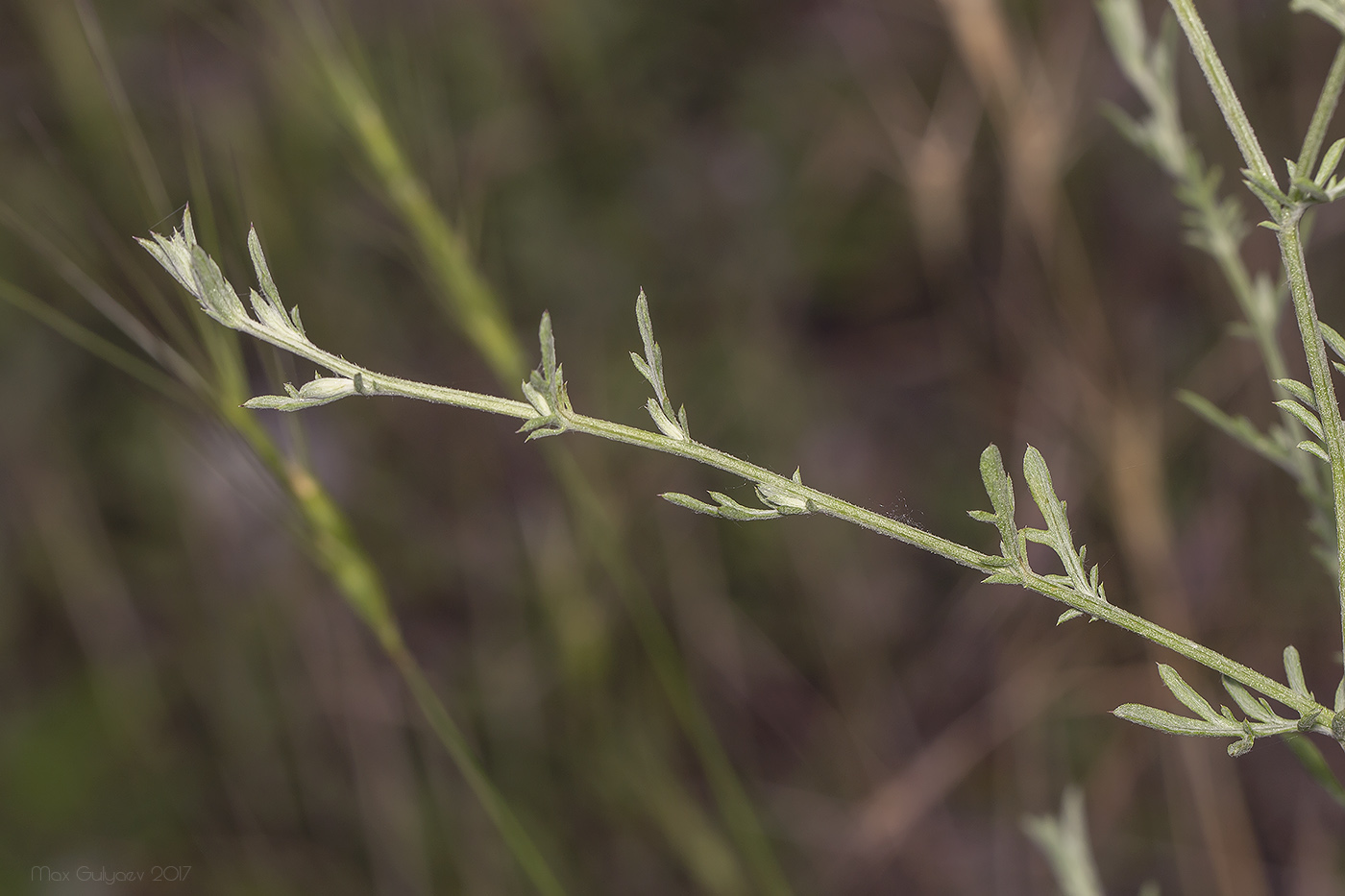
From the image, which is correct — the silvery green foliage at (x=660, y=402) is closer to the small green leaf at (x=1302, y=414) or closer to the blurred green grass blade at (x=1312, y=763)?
the small green leaf at (x=1302, y=414)

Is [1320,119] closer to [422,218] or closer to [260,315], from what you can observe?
[260,315]

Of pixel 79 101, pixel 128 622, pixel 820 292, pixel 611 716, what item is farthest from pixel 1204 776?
pixel 79 101

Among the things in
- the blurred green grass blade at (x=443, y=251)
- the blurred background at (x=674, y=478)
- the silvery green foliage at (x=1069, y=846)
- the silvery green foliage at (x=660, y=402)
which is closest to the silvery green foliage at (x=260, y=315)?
the silvery green foliage at (x=660, y=402)

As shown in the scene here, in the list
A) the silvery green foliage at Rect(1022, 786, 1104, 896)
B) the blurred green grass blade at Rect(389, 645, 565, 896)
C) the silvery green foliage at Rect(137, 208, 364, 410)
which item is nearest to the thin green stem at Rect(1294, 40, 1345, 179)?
the silvery green foliage at Rect(137, 208, 364, 410)

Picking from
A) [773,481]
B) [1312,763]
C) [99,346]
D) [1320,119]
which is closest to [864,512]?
[773,481]

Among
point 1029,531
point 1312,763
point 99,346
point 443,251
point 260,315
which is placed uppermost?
point 443,251
